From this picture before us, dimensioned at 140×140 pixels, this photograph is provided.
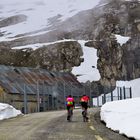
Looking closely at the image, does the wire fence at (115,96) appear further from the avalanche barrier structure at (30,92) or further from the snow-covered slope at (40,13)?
the snow-covered slope at (40,13)

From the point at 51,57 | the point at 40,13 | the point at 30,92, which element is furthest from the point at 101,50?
the point at 40,13

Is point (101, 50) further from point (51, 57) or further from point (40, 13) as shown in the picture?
point (40, 13)

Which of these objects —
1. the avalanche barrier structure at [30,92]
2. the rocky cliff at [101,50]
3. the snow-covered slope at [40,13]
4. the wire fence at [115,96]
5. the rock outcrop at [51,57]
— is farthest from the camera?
the snow-covered slope at [40,13]

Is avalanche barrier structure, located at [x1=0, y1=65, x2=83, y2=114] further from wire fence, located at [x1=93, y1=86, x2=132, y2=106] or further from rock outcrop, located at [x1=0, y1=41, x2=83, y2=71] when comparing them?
rock outcrop, located at [x1=0, y1=41, x2=83, y2=71]

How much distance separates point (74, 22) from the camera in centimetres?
11319

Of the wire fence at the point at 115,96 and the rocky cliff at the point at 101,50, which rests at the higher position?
the rocky cliff at the point at 101,50

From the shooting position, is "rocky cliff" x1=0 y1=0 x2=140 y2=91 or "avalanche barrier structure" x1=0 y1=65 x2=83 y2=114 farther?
"rocky cliff" x1=0 y1=0 x2=140 y2=91

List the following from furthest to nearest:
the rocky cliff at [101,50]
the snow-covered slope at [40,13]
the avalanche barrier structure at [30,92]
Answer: the snow-covered slope at [40,13], the rocky cliff at [101,50], the avalanche barrier structure at [30,92]

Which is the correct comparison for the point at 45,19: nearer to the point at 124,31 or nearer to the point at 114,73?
the point at 124,31

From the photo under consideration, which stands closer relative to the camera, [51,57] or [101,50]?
[51,57]

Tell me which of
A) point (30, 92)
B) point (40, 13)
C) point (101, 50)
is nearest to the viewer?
point (30, 92)

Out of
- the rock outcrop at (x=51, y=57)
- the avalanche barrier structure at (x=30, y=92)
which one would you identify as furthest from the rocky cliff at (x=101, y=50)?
the avalanche barrier structure at (x=30, y=92)

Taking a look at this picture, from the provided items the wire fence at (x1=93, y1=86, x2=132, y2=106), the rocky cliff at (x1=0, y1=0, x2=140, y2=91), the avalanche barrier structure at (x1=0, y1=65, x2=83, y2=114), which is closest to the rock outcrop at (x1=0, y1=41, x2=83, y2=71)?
the rocky cliff at (x1=0, y1=0, x2=140, y2=91)

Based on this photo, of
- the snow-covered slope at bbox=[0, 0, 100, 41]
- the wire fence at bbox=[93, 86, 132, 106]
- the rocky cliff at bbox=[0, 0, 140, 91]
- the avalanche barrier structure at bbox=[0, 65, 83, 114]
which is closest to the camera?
the avalanche barrier structure at bbox=[0, 65, 83, 114]
